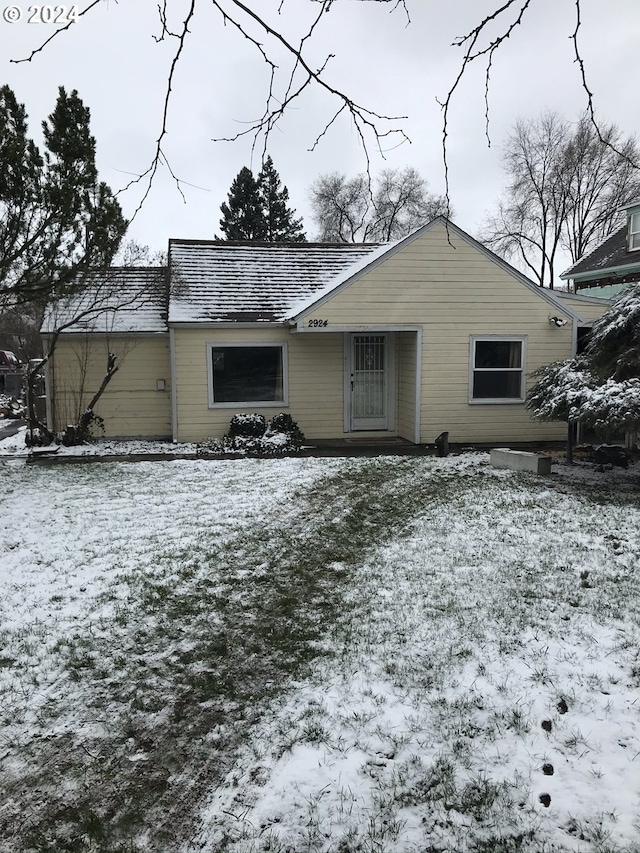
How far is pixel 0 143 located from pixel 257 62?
21.8ft

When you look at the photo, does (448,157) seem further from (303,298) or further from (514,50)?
(303,298)

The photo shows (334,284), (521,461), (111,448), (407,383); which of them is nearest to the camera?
(521,461)

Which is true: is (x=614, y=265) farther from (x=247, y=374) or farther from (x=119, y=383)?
(x=119, y=383)

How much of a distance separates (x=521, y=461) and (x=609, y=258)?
1418 centimetres

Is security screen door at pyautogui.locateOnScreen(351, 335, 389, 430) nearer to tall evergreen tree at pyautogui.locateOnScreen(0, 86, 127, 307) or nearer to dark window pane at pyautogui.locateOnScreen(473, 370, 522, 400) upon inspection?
dark window pane at pyautogui.locateOnScreen(473, 370, 522, 400)

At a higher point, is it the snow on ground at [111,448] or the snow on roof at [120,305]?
the snow on roof at [120,305]

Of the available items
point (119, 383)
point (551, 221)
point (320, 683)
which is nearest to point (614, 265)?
point (119, 383)

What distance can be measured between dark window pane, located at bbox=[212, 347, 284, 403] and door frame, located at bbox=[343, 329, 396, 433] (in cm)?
156

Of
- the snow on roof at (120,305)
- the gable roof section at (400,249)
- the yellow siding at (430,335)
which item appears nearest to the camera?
the gable roof section at (400,249)

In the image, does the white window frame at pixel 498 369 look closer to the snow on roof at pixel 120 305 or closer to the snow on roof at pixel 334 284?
the snow on roof at pixel 334 284

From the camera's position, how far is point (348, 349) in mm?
13727

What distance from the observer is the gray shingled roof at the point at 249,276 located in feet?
42.8

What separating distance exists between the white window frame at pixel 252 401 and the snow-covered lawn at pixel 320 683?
6.10m

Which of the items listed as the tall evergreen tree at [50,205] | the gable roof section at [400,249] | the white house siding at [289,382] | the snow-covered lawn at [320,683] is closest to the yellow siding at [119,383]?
the white house siding at [289,382]
